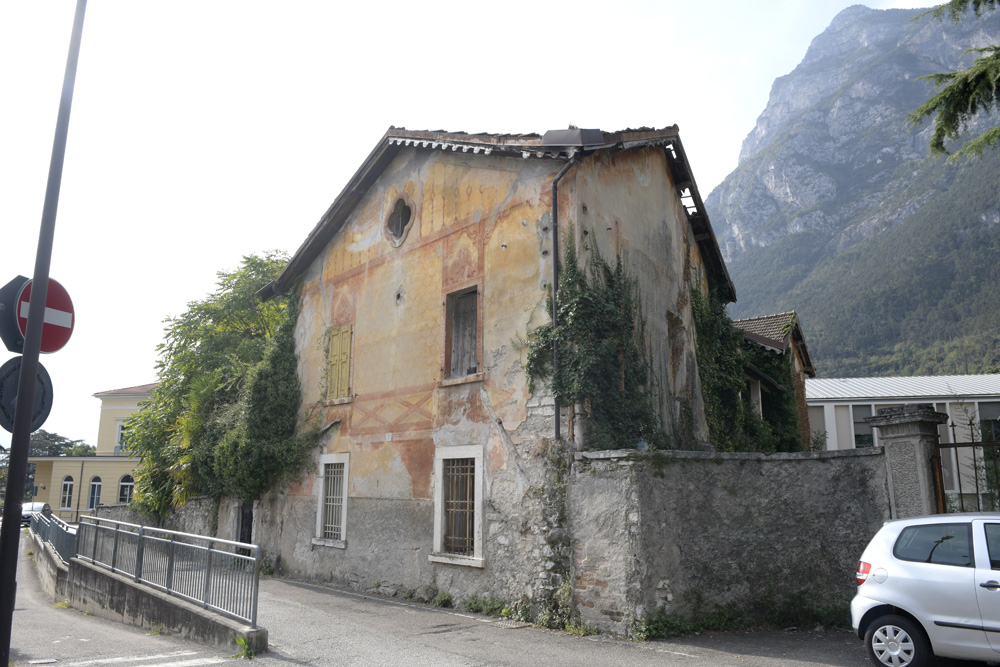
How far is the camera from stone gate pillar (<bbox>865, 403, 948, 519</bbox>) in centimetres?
802

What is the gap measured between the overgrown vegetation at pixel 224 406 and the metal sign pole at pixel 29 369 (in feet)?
33.5

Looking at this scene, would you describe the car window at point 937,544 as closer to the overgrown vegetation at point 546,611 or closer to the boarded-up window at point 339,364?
the overgrown vegetation at point 546,611

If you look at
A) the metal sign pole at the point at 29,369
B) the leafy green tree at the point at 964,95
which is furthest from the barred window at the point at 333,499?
the leafy green tree at the point at 964,95

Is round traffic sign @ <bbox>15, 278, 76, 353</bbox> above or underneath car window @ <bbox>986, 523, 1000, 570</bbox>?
above

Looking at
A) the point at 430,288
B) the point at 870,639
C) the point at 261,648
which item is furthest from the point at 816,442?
the point at 261,648

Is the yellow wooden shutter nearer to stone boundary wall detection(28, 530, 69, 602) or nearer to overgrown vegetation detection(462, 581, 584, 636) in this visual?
overgrown vegetation detection(462, 581, 584, 636)

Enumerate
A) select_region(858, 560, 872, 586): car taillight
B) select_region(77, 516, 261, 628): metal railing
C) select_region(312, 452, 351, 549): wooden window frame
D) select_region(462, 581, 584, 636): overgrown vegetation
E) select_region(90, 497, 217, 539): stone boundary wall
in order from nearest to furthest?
select_region(858, 560, 872, 586): car taillight < select_region(77, 516, 261, 628): metal railing < select_region(462, 581, 584, 636): overgrown vegetation < select_region(312, 452, 351, 549): wooden window frame < select_region(90, 497, 217, 539): stone boundary wall

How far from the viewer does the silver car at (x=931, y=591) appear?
581 cm

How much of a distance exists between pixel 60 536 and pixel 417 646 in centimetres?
1206

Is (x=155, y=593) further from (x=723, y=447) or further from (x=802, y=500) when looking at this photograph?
(x=723, y=447)

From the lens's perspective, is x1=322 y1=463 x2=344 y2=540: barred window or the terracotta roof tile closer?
x1=322 y1=463 x2=344 y2=540: barred window

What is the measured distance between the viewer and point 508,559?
10008 millimetres

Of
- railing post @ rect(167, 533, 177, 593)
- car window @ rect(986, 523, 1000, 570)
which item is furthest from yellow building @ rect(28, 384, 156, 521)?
car window @ rect(986, 523, 1000, 570)

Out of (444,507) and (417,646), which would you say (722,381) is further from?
(417,646)
